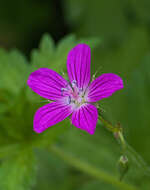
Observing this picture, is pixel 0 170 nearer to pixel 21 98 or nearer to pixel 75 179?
pixel 21 98

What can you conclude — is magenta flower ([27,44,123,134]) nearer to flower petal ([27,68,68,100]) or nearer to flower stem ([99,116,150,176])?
flower petal ([27,68,68,100])

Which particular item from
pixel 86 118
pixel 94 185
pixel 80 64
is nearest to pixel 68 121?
pixel 80 64

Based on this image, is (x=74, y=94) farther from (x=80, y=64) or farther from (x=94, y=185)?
(x=94, y=185)

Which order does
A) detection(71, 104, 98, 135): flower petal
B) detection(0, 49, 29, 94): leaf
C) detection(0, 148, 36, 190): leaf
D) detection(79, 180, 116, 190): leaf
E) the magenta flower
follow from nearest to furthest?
detection(71, 104, 98, 135): flower petal < the magenta flower < detection(0, 148, 36, 190): leaf < detection(0, 49, 29, 94): leaf < detection(79, 180, 116, 190): leaf

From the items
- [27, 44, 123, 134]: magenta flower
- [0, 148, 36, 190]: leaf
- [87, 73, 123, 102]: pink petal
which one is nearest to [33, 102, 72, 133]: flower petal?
[27, 44, 123, 134]: magenta flower

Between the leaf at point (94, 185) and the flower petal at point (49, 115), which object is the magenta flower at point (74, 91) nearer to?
the flower petal at point (49, 115)

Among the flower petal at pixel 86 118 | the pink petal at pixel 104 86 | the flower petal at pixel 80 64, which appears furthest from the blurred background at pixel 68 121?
the flower petal at pixel 86 118
